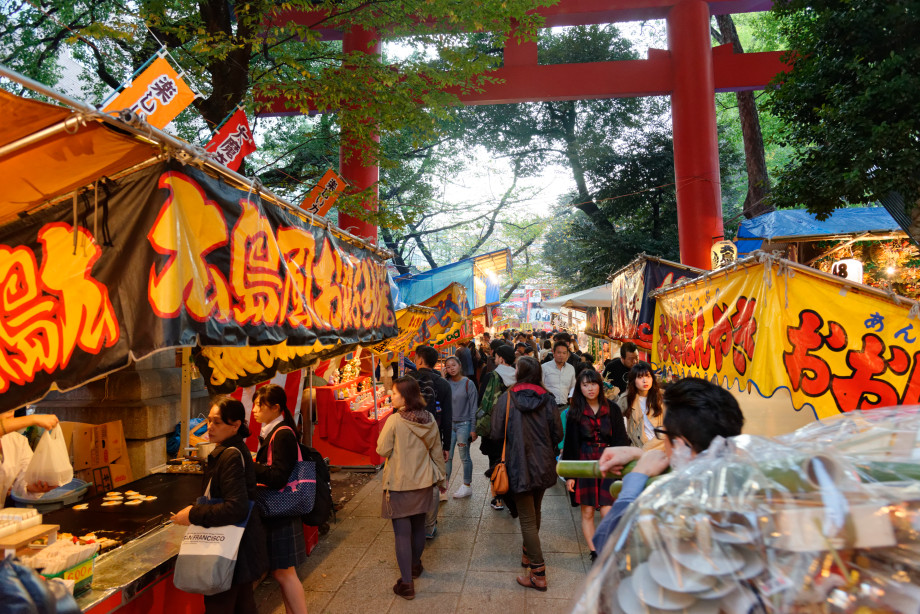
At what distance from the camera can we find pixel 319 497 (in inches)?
148

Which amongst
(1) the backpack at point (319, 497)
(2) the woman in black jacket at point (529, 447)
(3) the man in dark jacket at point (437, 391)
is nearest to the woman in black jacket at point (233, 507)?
(1) the backpack at point (319, 497)

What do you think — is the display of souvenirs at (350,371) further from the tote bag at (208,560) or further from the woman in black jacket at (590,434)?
the tote bag at (208,560)

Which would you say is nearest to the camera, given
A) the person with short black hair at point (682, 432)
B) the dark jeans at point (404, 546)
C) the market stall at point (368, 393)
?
the person with short black hair at point (682, 432)

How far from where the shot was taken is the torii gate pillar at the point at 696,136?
12680 millimetres

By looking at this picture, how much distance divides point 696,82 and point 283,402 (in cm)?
1313

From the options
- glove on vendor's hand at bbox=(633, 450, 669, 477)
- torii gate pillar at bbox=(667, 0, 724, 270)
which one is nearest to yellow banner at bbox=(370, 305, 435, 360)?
torii gate pillar at bbox=(667, 0, 724, 270)

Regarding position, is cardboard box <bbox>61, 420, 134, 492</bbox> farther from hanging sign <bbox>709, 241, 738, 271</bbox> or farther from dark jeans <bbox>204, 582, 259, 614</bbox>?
hanging sign <bbox>709, 241, 738, 271</bbox>

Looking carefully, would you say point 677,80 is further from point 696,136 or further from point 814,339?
point 814,339

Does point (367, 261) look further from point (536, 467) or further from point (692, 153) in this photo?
point (692, 153)

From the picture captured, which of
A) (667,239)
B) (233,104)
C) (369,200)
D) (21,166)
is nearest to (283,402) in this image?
(21,166)

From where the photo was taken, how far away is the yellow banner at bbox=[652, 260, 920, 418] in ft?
9.52

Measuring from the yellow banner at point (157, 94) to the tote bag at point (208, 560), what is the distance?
9.71 ft

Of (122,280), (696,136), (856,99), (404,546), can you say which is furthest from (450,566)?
(696,136)

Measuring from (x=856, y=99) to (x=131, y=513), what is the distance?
9.16 meters
